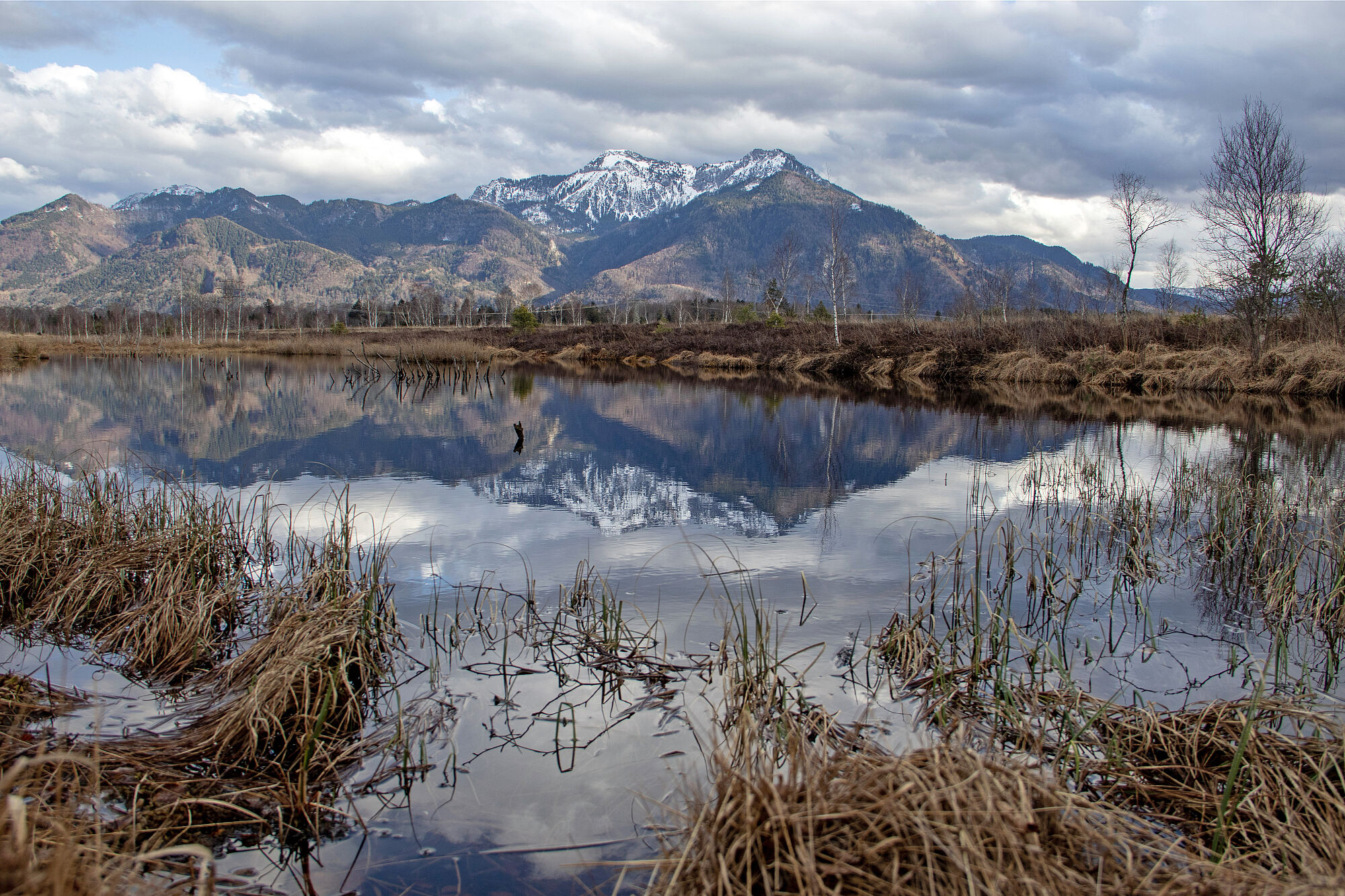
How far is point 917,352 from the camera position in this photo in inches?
1439

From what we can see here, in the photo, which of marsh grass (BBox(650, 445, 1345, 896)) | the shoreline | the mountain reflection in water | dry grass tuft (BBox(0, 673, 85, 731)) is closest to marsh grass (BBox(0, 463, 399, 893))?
dry grass tuft (BBox(0, 673, 85, 731))

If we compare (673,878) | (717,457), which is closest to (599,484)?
(717,457)

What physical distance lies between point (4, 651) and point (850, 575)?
6307 millimetres

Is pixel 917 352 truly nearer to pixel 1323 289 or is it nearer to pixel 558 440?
pixel 1323 289

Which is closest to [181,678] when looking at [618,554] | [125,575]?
[125,575]

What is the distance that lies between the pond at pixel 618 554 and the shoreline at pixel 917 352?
3.40 meters

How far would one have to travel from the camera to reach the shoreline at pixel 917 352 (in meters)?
25.0

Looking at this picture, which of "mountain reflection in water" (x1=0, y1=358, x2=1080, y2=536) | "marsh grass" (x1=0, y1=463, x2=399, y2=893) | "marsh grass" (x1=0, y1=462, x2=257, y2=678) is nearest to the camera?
"marsh grass" (x1=0, y1=463, x2=399, y2=893)

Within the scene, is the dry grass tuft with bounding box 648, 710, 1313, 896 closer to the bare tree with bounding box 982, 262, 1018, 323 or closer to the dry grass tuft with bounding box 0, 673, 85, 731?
the dry grass tuft with bounding box 0, 673, 85, 731

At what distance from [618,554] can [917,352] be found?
3172cm

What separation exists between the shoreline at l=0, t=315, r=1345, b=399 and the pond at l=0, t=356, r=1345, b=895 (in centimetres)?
340

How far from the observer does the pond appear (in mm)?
3502

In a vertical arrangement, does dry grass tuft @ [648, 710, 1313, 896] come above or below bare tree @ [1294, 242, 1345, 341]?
below

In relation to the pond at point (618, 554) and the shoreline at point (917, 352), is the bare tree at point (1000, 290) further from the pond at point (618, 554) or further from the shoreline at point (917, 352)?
the pond at point (618, 554)
